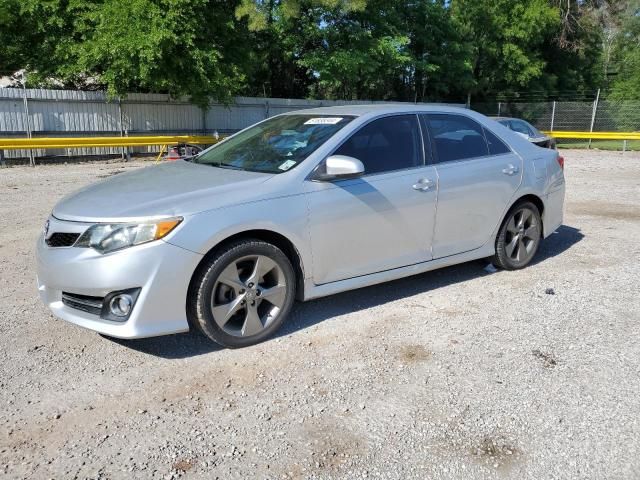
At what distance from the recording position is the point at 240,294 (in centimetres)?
385

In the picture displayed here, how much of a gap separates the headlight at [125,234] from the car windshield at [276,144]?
1021mm

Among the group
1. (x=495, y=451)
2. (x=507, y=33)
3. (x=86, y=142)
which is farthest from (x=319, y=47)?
(x=495, y=451)

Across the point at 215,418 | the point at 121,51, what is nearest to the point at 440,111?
the point at 215,418

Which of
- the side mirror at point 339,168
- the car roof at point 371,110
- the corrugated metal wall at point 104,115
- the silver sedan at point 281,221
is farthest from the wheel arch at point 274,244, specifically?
the corrugated metal wall at point 104,115

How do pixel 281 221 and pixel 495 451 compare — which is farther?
pixel 281 221

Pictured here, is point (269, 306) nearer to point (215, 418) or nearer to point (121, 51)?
point (215, 418)

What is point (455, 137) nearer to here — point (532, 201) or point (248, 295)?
point (532, 201)

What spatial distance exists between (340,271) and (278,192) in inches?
31.7

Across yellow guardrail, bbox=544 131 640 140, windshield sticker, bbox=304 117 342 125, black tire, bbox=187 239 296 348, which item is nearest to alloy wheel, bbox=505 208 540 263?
windshield sticker, bbox=304 117 342 125

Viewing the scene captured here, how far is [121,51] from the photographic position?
15633mm

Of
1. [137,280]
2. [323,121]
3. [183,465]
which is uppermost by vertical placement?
[323,121]

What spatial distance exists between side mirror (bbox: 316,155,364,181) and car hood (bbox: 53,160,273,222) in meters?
0.39

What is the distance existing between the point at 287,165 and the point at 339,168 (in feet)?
1.34

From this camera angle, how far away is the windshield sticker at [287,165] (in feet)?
13.7
